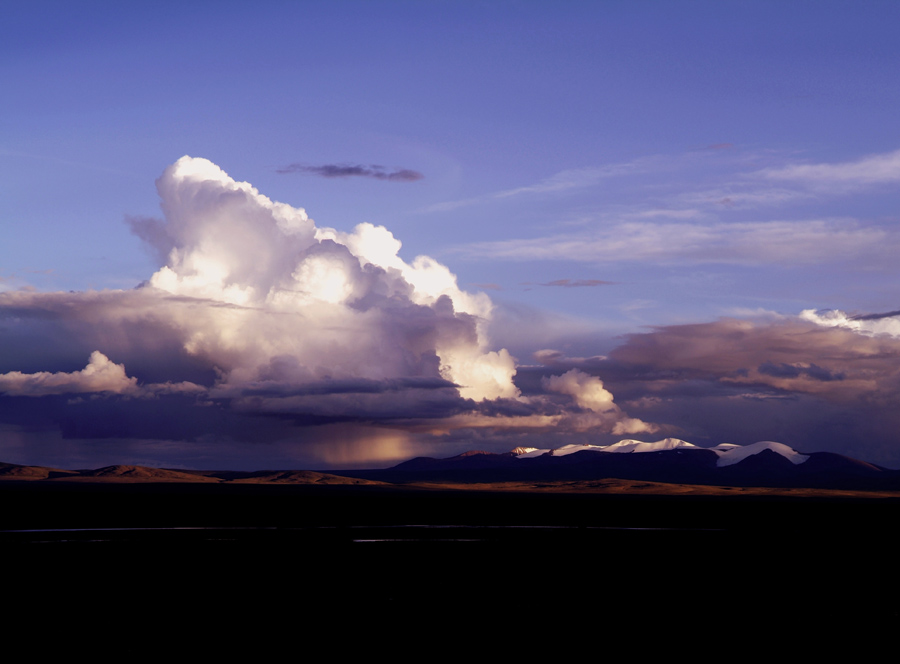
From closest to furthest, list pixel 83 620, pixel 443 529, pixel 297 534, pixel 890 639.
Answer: pixel 890 639 → pixel 83 620 → pixel 297 534 → pixel 443 529

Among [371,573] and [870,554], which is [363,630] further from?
[870,554]

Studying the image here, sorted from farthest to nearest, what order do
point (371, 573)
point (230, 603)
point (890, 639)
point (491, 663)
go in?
point (371, 573)
point (230, 603)
point (890, 639)
point (491, 663)

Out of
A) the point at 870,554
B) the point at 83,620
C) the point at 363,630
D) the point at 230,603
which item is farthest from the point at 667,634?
the point at 870,554

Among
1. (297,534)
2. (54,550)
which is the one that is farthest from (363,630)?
(297,534)

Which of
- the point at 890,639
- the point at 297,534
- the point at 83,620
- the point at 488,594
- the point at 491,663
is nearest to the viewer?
the point at 491,663

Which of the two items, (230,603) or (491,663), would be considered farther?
(230,603)

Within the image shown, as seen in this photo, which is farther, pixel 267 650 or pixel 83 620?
pixel 83 620

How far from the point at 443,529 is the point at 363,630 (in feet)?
210

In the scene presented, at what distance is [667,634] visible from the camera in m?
29.6

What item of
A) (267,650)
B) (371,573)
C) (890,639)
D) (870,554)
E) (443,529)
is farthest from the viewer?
(443,529)

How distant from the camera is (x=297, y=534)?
82188mm

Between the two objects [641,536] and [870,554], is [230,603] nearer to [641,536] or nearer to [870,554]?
[870,554]

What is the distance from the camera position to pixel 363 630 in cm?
2986

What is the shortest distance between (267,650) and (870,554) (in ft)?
175
